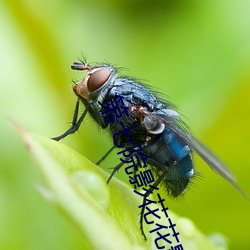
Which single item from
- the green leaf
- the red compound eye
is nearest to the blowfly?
the red compound eye

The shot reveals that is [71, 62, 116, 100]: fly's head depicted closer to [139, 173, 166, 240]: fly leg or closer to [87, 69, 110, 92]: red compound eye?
[87, 69, 110, 92]: red compound eye

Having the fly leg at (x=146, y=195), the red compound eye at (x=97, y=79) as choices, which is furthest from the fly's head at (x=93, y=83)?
the fly leg at (x=146, y=195)

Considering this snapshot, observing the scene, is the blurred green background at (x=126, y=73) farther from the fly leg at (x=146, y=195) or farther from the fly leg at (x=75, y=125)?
the fly leg at (x=146, y=195)

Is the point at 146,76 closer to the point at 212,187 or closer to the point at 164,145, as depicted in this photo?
the point at 212,187

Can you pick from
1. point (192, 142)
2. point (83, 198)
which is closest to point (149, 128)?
point (192, 142)

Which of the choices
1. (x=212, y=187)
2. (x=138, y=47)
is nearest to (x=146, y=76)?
(x=138, y=47)
